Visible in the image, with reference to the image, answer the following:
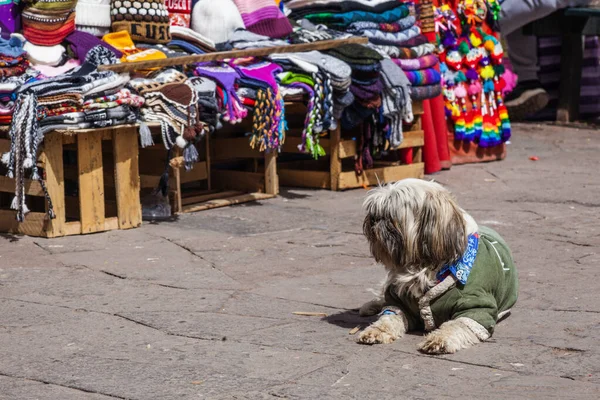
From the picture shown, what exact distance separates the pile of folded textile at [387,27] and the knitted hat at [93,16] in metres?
1.93

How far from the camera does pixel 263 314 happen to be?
4.95 metres

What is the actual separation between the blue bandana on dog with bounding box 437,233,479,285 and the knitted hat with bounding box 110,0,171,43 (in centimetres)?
398

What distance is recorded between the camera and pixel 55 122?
6492mm

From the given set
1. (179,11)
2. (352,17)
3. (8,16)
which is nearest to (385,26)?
(352,17)

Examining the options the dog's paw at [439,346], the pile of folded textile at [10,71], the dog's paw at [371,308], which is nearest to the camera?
the dog's paw at [439,346]

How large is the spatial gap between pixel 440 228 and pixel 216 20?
14.4ft

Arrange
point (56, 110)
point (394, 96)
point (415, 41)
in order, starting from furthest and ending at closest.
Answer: point (415, 41) → point (394, 96) → point (56, 110)

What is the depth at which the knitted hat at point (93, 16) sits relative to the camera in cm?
757

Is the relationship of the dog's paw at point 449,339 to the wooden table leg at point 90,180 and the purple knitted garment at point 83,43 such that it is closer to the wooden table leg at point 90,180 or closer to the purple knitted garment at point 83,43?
the wooden table leg at point 90,180

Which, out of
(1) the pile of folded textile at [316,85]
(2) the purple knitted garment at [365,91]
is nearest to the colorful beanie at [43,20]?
(1) the pile of folded textile at [316,85]

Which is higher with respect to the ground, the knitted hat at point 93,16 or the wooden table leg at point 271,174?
the knitted hat at point 93,16

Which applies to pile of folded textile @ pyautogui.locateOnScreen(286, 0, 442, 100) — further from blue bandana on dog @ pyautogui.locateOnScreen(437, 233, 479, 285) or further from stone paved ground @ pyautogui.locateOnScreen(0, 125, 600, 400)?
blue bandana on dog @ pyautogui.locateOnScreen(437, 233, 479, 285)

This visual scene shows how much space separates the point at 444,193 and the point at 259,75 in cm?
365

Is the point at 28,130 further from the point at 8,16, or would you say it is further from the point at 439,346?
the point at 439,346
